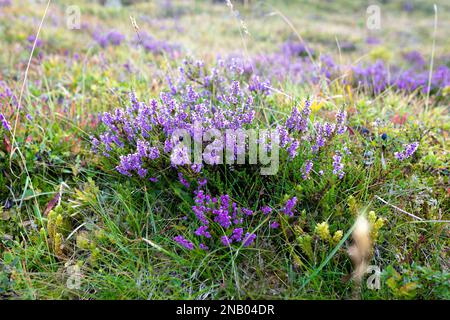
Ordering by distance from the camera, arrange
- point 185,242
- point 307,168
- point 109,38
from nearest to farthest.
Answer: point 185,242 < point 307,168 < point 109,38

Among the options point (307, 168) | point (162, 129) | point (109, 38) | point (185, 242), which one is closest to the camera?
point (185, 242)

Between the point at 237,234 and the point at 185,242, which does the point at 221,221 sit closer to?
the point at 237,234

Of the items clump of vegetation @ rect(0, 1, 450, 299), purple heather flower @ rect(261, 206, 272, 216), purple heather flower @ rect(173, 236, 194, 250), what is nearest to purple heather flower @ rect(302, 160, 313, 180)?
clump of vegetation @ rect(0, 1, 450, 299)

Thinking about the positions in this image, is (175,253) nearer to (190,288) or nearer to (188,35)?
(190,288)

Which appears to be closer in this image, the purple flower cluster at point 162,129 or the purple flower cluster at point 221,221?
the purple flower cluster at point 221,221

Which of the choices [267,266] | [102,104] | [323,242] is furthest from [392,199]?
[102,104]

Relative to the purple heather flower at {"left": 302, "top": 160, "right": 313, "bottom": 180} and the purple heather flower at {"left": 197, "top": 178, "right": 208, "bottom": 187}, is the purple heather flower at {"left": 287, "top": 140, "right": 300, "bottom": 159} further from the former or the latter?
→ the purple heather flower at {"left": 197, "top": 178, "right": 208, "bottom": 187}

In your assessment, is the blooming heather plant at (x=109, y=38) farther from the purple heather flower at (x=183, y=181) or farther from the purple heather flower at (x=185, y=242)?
the purple heather flower at (x=185, y=242)

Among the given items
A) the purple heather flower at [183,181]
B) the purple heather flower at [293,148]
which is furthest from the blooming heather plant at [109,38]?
the purple heather flower at [293,148]

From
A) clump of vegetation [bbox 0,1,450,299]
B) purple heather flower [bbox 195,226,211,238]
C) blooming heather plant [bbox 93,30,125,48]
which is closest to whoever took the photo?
clump of vegetation [bbox 0,1,450,299]

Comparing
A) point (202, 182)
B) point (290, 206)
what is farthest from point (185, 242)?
point (290, 206)

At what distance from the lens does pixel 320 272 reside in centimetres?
212

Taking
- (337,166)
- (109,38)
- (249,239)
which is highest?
(109,38)

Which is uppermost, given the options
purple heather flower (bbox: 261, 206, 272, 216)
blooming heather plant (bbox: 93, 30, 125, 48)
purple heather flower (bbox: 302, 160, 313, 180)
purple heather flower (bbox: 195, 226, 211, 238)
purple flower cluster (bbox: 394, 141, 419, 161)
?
blooming heather plant (bbox: 93, 30, 125, 48)
